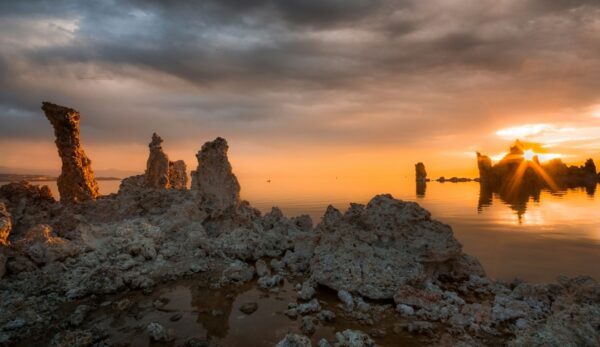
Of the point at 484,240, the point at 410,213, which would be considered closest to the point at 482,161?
the point at 484,240

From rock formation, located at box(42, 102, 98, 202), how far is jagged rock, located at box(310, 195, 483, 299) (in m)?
21.1

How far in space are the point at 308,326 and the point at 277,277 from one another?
15.4ft

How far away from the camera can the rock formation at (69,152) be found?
83.5 feet

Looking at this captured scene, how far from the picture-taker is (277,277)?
48.5ft

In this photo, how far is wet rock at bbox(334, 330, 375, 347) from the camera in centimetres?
909

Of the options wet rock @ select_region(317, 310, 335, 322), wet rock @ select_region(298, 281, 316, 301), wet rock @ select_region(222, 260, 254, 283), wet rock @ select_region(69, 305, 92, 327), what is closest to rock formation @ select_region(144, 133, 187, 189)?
wet rock @ select_region(222, 260, 254, 283)

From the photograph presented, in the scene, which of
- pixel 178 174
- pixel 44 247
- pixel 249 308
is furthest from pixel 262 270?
pixel 178 174

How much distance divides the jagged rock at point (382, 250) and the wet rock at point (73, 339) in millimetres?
8358

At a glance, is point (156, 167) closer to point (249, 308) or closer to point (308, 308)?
point (249, 308)

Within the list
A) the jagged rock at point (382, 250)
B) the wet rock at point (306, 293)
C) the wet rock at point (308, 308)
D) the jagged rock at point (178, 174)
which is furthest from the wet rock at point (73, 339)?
the jagged rock at point (178, 174)

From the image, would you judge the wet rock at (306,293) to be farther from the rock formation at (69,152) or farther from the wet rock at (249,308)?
the rock formation at (69,152)

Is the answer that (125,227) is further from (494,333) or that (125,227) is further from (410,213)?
(494,333)

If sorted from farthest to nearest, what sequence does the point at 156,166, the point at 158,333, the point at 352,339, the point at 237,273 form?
the point at 156,166 → the point at 237,273 → the point at 158,333 → the point at 352,339

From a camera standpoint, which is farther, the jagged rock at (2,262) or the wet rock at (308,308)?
the jagged rock at (2,262)
